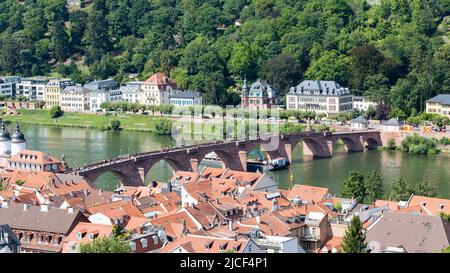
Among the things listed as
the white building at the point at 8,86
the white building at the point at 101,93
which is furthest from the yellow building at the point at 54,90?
the white building at the point at 8,86

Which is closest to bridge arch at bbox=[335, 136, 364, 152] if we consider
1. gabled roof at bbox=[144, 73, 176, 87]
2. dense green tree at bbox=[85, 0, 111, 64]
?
gabled roof at bbox=[144, 73, 176, 87]

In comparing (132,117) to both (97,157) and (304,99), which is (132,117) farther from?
(97,157)

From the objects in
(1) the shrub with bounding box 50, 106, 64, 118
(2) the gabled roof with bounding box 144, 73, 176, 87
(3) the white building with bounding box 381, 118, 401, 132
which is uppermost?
(2) the gabled roof with bounding box 144, 73, 176, 87

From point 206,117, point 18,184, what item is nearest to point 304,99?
point 206,117

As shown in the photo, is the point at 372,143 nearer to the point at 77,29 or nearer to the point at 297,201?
the point at 297,201

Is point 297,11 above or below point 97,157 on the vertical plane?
above

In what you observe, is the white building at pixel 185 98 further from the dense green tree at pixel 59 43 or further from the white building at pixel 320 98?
the dense green tree at pixel 59 43

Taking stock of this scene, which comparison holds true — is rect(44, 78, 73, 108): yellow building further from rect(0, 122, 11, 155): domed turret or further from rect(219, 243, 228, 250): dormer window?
rect(219, 243, 228, 250): dormer window
